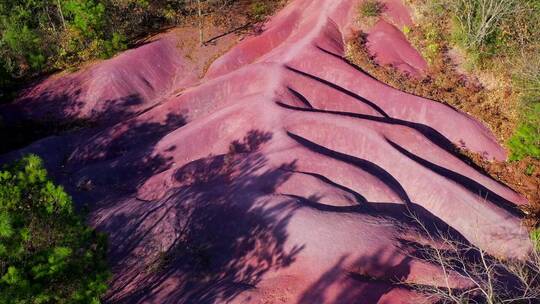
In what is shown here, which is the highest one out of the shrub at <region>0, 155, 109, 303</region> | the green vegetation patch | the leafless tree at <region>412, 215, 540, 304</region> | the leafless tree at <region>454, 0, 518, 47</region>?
the leafless tree at <region>454, 0, 518, 47</region>

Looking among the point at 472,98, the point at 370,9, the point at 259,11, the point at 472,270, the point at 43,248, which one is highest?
the point at 259,11

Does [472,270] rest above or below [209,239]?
below

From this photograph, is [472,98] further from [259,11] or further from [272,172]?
[259,11]

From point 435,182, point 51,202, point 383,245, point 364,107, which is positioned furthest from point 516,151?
point 51,202

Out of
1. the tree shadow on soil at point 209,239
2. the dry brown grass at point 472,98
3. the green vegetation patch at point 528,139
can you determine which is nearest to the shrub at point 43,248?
the tree shadow on soil at point 209,239

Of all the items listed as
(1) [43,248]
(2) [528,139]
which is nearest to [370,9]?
(2) [528,139]

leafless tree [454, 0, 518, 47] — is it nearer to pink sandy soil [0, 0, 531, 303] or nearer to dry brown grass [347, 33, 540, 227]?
dry brown grass [347, 33, 540, 227]

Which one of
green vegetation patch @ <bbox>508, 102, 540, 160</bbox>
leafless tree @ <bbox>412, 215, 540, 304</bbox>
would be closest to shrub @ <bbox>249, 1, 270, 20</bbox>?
green vegetation patch @ <bbox>508, 102, 540, 160</bbox>

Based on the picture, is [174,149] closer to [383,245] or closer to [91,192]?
[91,192]
